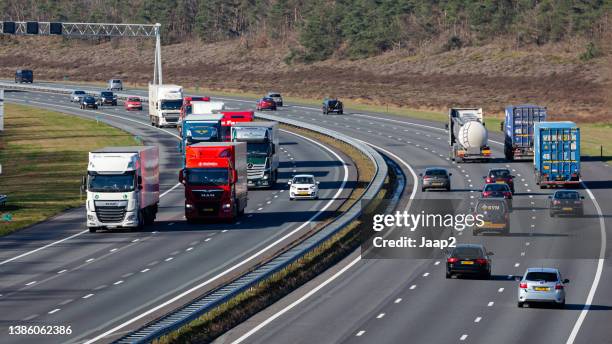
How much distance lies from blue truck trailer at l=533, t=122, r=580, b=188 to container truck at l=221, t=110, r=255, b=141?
20.2 meters

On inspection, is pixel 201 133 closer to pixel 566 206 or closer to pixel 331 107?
pixel 566 206

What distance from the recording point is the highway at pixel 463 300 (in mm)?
37656

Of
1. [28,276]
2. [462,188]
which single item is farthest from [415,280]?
[462,188]

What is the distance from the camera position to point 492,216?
6069 cm

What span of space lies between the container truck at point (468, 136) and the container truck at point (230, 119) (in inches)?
646

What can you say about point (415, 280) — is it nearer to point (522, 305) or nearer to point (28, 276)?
point (522, 305)

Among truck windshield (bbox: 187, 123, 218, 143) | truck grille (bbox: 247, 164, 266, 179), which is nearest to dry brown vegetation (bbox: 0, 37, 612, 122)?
truck grille (bbox: 247, 164, 266, 179)

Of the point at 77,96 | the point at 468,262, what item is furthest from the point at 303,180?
the point at 77,96

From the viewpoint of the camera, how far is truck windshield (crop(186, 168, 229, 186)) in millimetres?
61875

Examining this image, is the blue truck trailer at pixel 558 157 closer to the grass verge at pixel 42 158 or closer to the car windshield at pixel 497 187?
the car windshield at pixel 497 187

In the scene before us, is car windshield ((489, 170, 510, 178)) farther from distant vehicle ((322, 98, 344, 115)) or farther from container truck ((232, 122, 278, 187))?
distant vehicle ((322, 98, 344, 115))

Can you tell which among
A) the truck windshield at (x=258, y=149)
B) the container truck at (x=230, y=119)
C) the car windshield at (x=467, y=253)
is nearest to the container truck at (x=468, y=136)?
the container truck at (x=230, y=119)

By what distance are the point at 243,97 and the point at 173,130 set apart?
127 ft

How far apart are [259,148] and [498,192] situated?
15.7 meters
